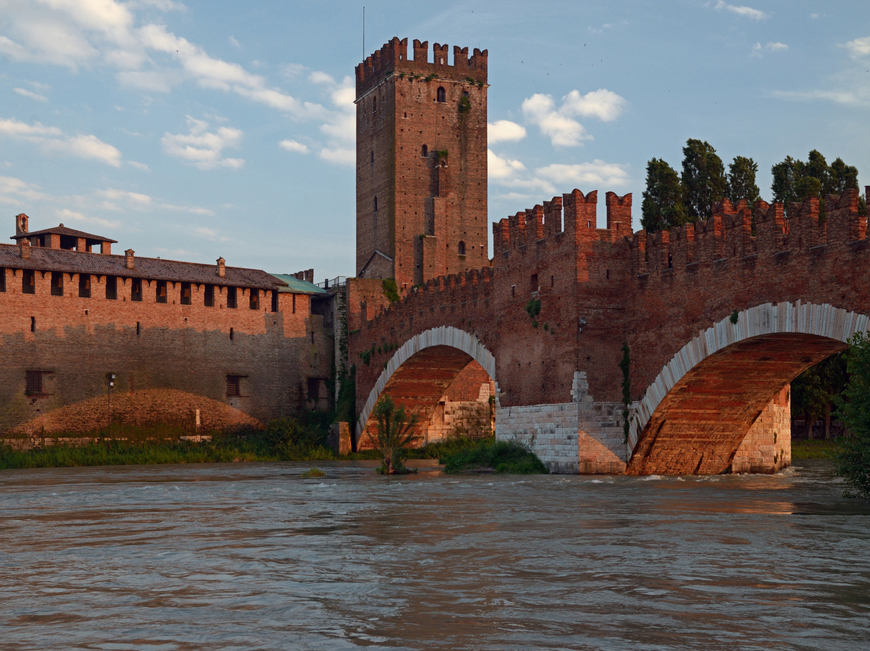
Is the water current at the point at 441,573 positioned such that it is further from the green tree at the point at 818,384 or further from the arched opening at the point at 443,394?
the green tree at the point at 818,384

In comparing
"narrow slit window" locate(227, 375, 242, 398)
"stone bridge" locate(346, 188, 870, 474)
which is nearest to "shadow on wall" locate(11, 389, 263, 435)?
"narrow slit window" locate(227, 375, 242, 398)

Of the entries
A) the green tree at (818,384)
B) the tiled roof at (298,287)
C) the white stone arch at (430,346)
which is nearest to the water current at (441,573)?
the white stone arch at (430,346)

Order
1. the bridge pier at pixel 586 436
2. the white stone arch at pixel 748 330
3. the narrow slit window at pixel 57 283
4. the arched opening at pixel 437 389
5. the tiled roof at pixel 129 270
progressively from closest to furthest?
the white stone arch at pixel 748 330 < the bridge pier at pixel 586 436 < the arched opening at pixel 437 389 < the tiled roof at pixel 129 270 < the narrow slit window at pixel 57 283

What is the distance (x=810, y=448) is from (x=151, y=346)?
25.6 metres

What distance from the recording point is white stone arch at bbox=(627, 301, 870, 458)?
17.1 meters

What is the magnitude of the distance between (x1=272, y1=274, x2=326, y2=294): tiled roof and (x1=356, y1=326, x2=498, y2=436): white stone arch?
6.73m

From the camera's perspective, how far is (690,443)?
23375 millimetres

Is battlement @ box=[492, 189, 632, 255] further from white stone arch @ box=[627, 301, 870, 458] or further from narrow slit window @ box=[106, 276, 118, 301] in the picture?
narrow slit window @ box=[106, 276, 118, 301]

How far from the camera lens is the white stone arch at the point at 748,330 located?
56.2 feet

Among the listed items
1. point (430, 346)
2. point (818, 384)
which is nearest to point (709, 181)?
point (818, 384)

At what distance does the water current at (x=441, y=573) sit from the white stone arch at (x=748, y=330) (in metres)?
2.95

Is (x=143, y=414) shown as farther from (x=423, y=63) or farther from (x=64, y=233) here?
(x=423, y=63)

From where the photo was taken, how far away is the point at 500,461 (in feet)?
83.5

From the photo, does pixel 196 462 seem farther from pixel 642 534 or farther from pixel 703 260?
pixel 642 534
